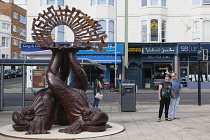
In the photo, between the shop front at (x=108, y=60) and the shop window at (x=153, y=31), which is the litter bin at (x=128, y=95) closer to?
the shop front at (x=108, y=60)

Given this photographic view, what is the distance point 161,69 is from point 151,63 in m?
1.17

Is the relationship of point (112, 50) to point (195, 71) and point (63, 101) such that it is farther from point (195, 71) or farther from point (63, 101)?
point (63, 101)

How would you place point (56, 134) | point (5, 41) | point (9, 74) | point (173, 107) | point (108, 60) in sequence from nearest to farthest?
point (56, 134)
point (173, 107)
point (108, 60)
point (9, 74)
point (5, 41)

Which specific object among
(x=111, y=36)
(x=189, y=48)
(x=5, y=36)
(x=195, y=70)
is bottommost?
(x=195, y=70)

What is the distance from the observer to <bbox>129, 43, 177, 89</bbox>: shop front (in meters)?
29.1

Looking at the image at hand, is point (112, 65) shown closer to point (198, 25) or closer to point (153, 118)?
point (198, 25)

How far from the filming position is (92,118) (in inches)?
328

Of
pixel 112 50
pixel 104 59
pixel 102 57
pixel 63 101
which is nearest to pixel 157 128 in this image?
pixel 63 101

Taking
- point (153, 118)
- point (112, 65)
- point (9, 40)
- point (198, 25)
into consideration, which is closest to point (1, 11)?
point (9, 40)

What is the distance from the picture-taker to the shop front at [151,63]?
29.1 meters

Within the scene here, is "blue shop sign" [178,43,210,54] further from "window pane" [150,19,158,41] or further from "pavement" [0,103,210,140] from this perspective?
"pavement" [0,103,210,140]

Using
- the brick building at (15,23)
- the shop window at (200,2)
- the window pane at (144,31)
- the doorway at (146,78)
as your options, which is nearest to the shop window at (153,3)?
the window pane at (144,31)

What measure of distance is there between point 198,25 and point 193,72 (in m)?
4.71

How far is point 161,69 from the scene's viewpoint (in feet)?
98.6
